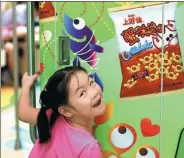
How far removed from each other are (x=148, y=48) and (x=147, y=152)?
337mm

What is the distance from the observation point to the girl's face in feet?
3.81

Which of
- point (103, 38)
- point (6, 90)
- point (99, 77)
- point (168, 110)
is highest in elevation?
point (103, 38)

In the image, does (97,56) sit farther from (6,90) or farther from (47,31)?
(6,90)

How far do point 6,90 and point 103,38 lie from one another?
277 centimetres

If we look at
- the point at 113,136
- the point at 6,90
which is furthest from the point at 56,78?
the point at 6,90

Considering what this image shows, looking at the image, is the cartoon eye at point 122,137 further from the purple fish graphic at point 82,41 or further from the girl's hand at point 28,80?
the girl's hand at point 28,80

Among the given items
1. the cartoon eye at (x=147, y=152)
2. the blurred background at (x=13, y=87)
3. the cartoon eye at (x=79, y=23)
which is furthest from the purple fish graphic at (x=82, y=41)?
the cartoon eye at (x=147, y=152)

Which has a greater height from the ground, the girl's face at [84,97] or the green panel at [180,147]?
the girl's face at [84,97]

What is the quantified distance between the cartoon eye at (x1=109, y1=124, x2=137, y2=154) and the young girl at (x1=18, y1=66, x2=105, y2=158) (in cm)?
9

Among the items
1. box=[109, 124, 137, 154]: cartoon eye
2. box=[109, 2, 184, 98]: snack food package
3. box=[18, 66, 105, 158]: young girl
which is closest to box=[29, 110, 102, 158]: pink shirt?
box=[18, 66, 105, 158]: young girl

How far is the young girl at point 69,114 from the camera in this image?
1.16 metres

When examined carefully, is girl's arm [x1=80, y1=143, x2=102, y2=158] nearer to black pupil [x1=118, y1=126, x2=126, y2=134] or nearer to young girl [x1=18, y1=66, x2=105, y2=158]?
young girl [x1=18, y1=66, x2=105, y2=158]

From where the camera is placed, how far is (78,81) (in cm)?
116

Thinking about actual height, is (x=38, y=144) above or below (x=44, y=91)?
below
